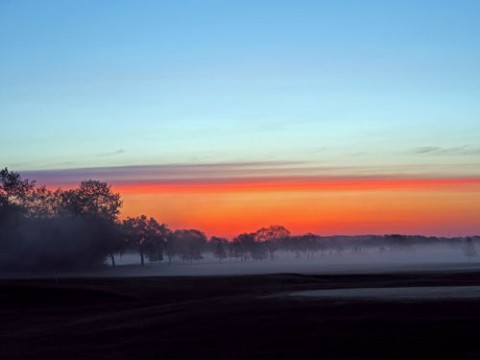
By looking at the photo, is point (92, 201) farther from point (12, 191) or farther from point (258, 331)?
point (258, 331)

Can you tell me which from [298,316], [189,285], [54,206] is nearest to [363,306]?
[298,316]

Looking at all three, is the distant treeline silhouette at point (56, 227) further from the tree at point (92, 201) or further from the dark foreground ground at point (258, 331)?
the dark foreground ground at point (258, 331)

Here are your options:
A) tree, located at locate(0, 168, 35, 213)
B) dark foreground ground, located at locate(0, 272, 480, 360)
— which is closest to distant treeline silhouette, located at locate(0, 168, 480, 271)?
tree, located at locate(0, 168, 35, 213)

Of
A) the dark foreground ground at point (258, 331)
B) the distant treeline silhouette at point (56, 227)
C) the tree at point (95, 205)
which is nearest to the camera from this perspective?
the dark foreground ground at point (258, 331)

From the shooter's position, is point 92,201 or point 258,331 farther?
point 92,201

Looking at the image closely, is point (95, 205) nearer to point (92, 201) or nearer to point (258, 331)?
point (92, 201)

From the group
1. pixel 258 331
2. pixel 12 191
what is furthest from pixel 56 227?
pixel 258 331

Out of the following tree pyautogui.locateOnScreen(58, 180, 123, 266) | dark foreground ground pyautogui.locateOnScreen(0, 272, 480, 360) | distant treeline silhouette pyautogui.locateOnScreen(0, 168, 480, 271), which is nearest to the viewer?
dark foreground ground pyautogui.locateOnScreen(0, 272, 480, 360)

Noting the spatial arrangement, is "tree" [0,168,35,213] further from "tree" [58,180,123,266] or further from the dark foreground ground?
the dark foreground ground

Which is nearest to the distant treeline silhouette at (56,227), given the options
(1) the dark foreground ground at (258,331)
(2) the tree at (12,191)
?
(2) the tree at (12,191)

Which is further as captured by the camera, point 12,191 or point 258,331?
point 12,191

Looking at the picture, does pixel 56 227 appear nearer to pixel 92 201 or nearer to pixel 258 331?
pixel 92 201

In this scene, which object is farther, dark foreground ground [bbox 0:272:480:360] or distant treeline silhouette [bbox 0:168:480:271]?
distant treeline silhouette [bbox 0:168:480:271]

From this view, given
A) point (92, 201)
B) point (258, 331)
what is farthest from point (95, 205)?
point (258, 331)
